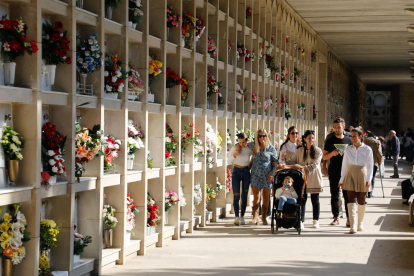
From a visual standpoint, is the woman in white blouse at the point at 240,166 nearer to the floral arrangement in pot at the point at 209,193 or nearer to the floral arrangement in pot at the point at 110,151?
the floral arrangement in pot at the point at 209,193

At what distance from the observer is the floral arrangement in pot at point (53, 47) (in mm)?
5184

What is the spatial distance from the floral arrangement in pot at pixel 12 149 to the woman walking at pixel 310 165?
509cm

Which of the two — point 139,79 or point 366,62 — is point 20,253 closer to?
point 139,79

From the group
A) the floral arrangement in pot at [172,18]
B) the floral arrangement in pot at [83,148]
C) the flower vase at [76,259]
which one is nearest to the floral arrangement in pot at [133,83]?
the floral arrangement in pot at [83,148]

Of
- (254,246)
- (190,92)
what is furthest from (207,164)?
(254,246)

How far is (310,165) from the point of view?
923 cm

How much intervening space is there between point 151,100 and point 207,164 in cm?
244

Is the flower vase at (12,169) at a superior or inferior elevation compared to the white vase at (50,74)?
inferior

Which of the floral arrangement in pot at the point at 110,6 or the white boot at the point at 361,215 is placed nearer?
the floral arrangement in pot at the point at 110,6

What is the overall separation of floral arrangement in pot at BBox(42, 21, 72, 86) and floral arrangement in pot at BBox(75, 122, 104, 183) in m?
0.60

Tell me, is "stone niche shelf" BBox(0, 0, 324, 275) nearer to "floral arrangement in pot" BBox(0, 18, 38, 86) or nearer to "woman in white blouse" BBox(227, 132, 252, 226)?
"floral arrangement in pot" BBox(0, 18, 38, 86)

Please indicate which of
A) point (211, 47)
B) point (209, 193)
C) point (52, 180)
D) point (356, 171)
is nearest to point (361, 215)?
point (356, 171)

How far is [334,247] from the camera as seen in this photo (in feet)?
25.4

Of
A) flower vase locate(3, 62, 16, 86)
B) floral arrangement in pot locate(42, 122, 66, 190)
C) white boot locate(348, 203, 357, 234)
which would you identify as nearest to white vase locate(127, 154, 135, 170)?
floral arrangement in pot locate(42, 122, 66, 190)
